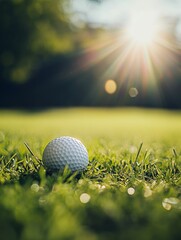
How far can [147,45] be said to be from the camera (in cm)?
1883

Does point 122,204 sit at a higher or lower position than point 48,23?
lower

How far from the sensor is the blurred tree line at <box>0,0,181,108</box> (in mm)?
19000

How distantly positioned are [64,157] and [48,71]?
17700mm

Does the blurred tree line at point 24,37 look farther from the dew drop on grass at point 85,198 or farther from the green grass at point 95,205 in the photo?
the dew drop on grass at point 85,198

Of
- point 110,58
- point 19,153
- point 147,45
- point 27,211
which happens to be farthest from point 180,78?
point 27,211

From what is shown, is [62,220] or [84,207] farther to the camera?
[84,207]

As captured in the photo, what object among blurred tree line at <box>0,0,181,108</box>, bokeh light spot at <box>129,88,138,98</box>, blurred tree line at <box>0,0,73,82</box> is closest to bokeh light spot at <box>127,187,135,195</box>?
blurred tree line at <box>0,0,181,108</box>

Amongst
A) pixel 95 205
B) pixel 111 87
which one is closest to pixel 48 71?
pixel 111 87

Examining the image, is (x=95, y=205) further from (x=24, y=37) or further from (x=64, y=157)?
(x=24, y=37)

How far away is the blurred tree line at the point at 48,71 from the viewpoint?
1900 cm

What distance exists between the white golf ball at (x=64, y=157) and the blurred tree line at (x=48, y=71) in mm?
15915

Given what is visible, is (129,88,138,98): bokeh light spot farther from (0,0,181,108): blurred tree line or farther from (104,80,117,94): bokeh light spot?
(104,80,117,94): bokeh light spot

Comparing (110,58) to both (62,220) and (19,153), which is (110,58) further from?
(62,220)

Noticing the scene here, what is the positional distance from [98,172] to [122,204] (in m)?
0.80
